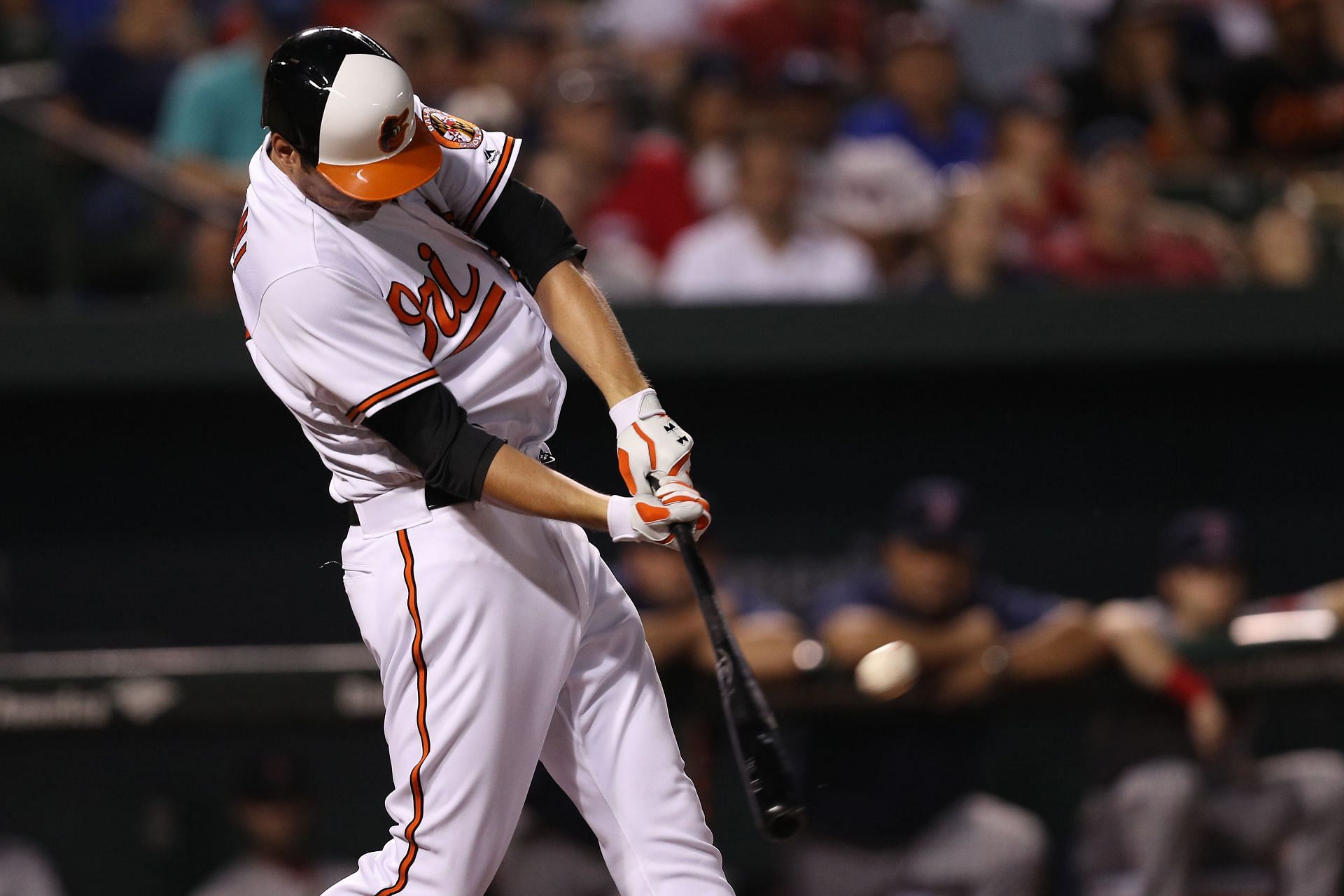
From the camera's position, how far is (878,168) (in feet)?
18.5

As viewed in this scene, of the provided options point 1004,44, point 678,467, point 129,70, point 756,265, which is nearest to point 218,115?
point 129,70

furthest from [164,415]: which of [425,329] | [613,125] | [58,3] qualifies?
[425,329]

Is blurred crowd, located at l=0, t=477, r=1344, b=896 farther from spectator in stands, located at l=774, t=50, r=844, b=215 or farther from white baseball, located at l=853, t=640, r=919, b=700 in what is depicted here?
spectator in stands, located at l=774, t=50, r=844, b=215

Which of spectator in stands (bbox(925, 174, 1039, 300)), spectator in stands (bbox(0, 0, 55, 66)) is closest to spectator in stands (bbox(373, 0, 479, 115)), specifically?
spectator in stands (bbox(0, 0, 55, 66))

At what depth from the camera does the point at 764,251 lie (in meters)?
5.31

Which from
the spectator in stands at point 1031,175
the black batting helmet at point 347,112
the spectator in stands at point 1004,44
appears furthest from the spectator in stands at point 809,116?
the black batting helmet at point 347,112

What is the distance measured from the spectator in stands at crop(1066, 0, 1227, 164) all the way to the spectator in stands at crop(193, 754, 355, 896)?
12.5 ft

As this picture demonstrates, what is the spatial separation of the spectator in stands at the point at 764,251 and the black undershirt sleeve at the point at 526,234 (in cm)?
263

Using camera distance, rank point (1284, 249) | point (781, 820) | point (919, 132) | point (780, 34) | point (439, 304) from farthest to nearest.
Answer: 1. point (780, 34)
2. point (919, 132)
3. point (1284, 249)
4. point (439, 304)
5. point (781, 820)

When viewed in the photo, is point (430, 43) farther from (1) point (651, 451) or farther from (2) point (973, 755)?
(1) point (651, 451)

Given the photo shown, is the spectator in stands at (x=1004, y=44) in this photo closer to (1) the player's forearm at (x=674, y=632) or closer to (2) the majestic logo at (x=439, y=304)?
(1) the player's forearm at (x=674, y=632)

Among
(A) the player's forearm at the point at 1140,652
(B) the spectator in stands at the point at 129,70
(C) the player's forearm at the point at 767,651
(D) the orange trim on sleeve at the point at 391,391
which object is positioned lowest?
(A) the player's forearm at the point at 1140,652

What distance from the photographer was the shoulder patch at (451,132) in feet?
8.31

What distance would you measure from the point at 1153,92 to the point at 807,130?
68.4 inches
